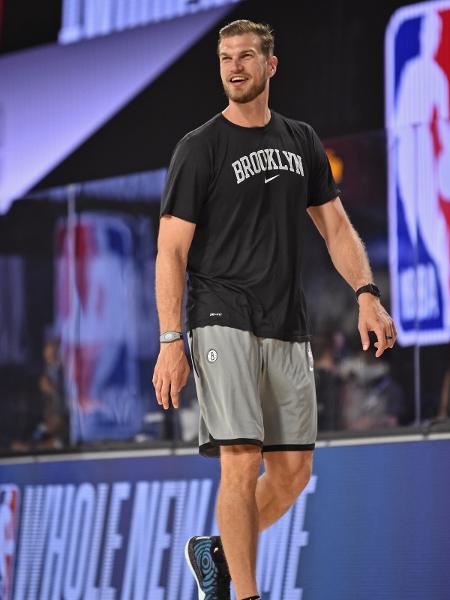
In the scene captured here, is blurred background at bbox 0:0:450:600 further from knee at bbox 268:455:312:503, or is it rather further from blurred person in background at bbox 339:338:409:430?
knee at bbox 268:455:312:503

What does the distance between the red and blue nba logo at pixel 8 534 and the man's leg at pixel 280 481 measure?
256cm

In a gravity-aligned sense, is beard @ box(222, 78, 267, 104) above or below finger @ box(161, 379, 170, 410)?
above

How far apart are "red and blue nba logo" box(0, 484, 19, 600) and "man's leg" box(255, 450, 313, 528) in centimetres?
256

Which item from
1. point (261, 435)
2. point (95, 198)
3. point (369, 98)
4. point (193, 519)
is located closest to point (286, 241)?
point (261, 435)

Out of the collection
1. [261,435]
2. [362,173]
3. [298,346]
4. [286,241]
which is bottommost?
[261,435]

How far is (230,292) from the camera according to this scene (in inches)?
166

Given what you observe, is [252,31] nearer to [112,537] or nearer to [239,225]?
[239,225]

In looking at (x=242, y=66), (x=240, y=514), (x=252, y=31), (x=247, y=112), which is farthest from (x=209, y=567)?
(x=252, y=31)

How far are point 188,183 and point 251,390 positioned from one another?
685 millimetres

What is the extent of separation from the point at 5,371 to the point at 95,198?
44.9 inches

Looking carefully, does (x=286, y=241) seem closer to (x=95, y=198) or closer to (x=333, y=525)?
(x=333, y=525)

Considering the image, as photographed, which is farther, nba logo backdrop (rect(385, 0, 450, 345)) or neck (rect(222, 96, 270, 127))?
nba logo backdrop (rect(385, 0, 450, 345))

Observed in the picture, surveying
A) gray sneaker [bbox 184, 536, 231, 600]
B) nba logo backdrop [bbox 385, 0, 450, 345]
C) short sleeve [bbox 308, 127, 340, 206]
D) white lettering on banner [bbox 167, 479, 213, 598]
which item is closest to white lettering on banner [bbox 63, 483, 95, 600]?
white lettering on banner [bbox 167, 479, 213, 598]

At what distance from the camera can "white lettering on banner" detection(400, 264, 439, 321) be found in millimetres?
5684
